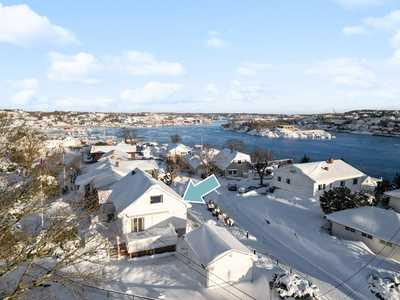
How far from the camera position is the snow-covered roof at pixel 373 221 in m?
13.3

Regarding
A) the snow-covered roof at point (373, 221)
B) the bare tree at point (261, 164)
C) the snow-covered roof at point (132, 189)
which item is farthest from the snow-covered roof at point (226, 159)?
the snow-covered roof at point (373, 221)

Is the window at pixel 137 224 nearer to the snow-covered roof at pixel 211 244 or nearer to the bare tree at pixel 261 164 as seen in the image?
the snow-covered roof at pixel 211 244

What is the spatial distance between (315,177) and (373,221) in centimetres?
814

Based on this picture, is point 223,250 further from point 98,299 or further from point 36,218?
point 36,218

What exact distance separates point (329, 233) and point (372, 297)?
5801 millimetres

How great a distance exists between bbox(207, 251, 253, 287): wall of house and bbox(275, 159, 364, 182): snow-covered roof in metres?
13.8

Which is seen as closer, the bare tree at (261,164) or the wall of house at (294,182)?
the wall of house at (294,182)

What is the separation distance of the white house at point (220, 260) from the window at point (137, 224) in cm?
348

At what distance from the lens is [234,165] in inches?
1286

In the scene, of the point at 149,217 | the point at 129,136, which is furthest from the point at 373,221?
the point at 129,136

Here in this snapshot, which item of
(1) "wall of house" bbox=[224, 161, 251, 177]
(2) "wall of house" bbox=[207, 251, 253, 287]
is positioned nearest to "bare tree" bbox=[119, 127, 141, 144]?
(1) "wall of house" bbox=[224, 161, 251, 177]

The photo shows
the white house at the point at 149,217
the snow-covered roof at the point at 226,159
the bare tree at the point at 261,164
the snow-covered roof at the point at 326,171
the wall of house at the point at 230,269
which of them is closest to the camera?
the wall of house at the point at 230,269

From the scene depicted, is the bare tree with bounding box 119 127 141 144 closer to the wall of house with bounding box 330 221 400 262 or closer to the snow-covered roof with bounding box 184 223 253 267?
the snow-covered roof with bounding box 184 223 253 267

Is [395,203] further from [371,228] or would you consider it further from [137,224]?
[137,224]
